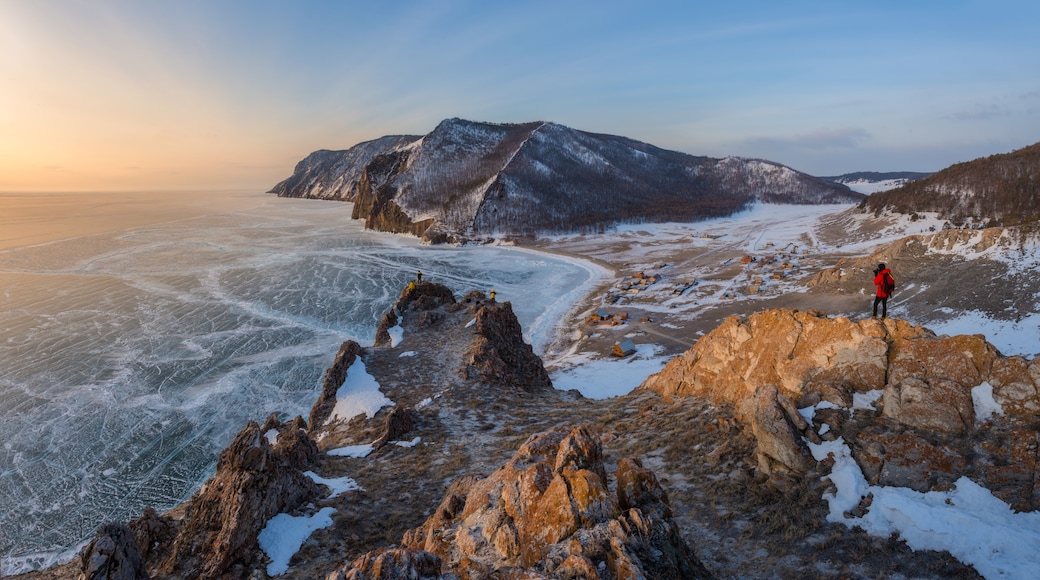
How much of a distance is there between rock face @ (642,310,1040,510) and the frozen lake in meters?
21.3

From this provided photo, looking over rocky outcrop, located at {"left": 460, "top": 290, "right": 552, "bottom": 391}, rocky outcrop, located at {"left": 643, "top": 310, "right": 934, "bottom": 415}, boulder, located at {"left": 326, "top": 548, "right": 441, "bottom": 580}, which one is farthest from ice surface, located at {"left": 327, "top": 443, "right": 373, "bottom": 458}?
boulder, located at {"left": 326, "top": 548, "right": 441, "bottom": 580}

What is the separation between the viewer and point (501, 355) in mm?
20562

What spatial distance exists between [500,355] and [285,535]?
12.4 m

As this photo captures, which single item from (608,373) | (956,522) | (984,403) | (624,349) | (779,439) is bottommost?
(608,373)

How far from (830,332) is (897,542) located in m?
4.71

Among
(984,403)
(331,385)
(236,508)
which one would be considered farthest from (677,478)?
(331,385)

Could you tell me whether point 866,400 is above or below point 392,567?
above

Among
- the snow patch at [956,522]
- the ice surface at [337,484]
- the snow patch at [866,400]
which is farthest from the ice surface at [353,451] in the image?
the snow patch at [866,400]

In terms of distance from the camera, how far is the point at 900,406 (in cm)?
784

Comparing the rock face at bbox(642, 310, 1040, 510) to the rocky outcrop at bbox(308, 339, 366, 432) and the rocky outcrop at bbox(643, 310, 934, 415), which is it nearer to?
the rocky outcrop at bbox(643, 310, 934, 415)

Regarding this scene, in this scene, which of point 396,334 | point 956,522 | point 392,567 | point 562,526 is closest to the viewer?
point 392,567

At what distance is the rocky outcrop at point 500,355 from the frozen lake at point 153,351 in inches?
435

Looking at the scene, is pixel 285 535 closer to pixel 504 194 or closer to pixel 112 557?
pixel 112 557

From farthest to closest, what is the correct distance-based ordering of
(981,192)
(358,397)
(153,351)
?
(981,192) → (153,351) → (358,397)
